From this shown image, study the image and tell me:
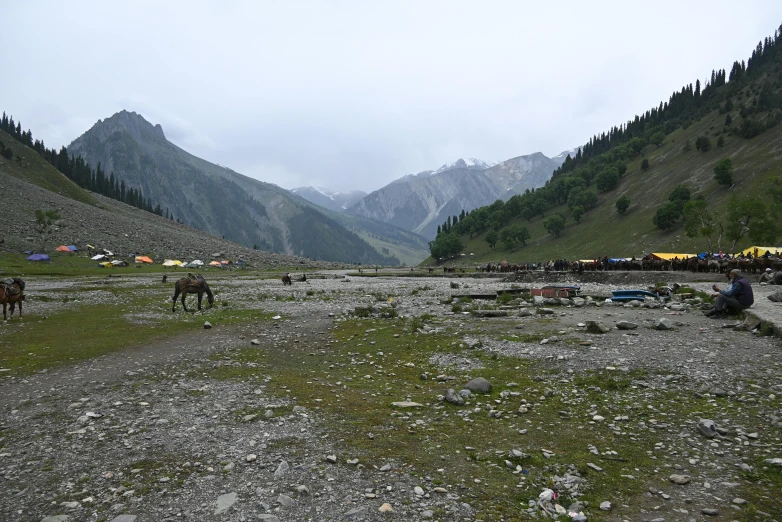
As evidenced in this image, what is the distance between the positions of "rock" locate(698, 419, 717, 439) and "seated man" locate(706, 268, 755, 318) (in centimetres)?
1515

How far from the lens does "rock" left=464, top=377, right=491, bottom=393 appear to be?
36.1ft

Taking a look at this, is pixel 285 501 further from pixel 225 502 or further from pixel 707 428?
pixel 707 428

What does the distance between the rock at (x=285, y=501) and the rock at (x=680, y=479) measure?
586 centimetres

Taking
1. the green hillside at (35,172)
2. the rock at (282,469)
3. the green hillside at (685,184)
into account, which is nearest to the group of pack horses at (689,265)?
the green hillside at (685,184)

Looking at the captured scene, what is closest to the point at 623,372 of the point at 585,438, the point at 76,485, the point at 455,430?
the point at 585,438

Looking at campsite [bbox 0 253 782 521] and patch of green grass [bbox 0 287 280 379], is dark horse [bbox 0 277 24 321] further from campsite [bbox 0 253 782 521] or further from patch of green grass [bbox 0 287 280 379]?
campsite [bbox 0 253 782 521]

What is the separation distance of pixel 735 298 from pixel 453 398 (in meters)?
17.6

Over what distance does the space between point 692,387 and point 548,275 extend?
65298mm

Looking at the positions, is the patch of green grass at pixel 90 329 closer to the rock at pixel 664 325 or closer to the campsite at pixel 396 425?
the campsite at pixel 396 425

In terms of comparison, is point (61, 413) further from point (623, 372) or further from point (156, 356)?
point (623, 372)

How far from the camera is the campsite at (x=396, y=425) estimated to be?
6.30 meters

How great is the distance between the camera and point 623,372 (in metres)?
11.9

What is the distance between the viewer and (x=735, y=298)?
19859 mm

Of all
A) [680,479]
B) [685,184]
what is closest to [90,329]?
[680,479]
